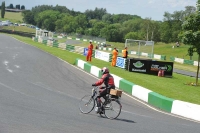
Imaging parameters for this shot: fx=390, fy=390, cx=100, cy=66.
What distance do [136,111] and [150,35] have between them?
377 feet

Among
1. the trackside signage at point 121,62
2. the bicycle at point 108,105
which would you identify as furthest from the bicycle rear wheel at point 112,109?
the trackside signage at point 121,62

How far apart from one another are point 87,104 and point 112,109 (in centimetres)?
112

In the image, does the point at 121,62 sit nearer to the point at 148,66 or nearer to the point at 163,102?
the point at 148,66

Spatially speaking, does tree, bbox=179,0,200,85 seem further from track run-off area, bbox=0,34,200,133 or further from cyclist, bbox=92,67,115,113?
cyclist, bbox=92,67,115,113

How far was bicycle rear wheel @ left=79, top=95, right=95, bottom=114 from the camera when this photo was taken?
1431 cm

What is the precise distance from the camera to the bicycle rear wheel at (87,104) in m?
14.3

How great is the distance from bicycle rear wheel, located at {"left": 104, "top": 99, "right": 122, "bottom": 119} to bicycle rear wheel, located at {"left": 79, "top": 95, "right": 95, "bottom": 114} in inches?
26.7

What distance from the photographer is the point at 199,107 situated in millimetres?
16172

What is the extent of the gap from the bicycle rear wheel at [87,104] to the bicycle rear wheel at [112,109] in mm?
679

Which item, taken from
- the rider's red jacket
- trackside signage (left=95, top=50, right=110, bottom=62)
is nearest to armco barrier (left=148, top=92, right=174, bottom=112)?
the rider's red jacket

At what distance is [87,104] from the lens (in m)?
14.4

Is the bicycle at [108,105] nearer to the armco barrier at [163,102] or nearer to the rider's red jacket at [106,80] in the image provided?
the rider's red jacket at [106,80]

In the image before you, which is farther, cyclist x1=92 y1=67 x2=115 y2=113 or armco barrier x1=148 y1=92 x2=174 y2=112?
armco barrier x1=148 y1=92 x2=174 y2=112

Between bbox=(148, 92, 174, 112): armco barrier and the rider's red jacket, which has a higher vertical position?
the rider's red jacket
